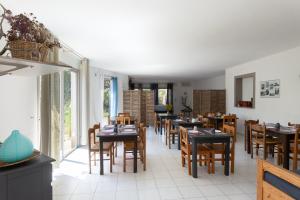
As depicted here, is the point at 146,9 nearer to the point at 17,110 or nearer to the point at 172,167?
the point at 17,110

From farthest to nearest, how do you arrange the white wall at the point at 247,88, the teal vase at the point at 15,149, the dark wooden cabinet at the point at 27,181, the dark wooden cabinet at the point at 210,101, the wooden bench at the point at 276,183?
the dark wooden cabinet at the point at 210,101 < the white wall at the point at 247,88 < the wooden bench at the point at 276,183 < the teal vase at the point at 15,149 < the dark wooden cabinet at the point at 27,181

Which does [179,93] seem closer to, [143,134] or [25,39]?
[143,134]

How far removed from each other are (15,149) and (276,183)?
193 centimetres

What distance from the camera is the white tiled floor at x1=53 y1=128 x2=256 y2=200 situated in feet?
9.60

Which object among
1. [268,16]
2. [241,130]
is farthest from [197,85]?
[268,16]

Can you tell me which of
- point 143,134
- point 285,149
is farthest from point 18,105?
point 285,149

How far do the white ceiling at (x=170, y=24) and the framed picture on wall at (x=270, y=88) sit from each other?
96cm

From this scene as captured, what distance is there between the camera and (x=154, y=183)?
332 centimetres

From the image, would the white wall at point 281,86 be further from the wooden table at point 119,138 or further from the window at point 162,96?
the window at point 162,96

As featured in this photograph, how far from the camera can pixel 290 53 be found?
502cm

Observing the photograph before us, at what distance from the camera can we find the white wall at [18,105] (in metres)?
2.54

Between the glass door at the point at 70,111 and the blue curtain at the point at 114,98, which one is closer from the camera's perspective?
the glass door at the point at 70,111

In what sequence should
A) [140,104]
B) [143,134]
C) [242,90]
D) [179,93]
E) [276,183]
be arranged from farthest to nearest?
1. [179,93]
2. [140,104]
3. [242,90]
4. [143,134]
5. [276,183]

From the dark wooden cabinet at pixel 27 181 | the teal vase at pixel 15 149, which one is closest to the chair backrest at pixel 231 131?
the dark wooden cabinet at pixel 27 181
